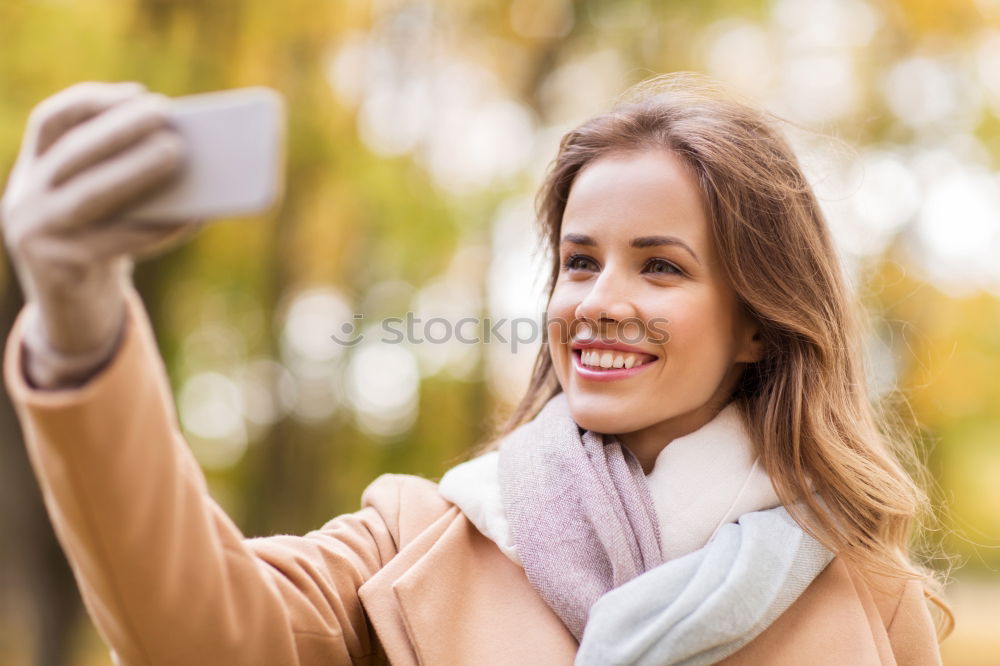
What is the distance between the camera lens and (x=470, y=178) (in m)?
9.00

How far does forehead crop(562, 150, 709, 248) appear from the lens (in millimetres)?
2256

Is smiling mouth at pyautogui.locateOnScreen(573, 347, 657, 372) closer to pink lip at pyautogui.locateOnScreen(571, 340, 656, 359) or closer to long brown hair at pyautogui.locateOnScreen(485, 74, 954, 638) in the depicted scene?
pink lip at pyautogui.locateOnScreen(571, 340, 656, 359)

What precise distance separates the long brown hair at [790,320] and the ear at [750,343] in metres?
0.02

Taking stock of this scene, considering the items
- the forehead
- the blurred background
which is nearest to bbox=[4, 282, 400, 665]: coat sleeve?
the forehead

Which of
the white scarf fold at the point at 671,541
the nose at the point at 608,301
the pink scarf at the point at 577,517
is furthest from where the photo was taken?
the nose at the point at 608,301

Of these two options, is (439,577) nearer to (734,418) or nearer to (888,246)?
(734,418)

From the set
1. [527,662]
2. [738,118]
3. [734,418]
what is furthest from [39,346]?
[738,118]

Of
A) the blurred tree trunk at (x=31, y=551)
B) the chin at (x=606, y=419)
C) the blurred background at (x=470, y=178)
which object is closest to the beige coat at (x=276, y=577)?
the chin at (x=606, y=419)

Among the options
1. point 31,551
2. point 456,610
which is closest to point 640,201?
point 456,610

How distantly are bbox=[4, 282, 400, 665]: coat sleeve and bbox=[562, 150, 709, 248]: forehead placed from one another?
1.09 m

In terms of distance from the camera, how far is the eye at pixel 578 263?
7.70 ft

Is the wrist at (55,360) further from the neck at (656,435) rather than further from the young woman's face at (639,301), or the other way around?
the neck at (656,435)

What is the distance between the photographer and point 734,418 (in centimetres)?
237

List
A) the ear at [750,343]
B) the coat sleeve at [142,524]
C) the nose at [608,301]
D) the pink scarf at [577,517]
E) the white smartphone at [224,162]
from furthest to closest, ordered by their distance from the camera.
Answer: the ear at [750,343] < the nose at [608,301] < the pink scarf at [577,517] < the coat sleeve at [142,524] < the white smartphone at [224,162]
